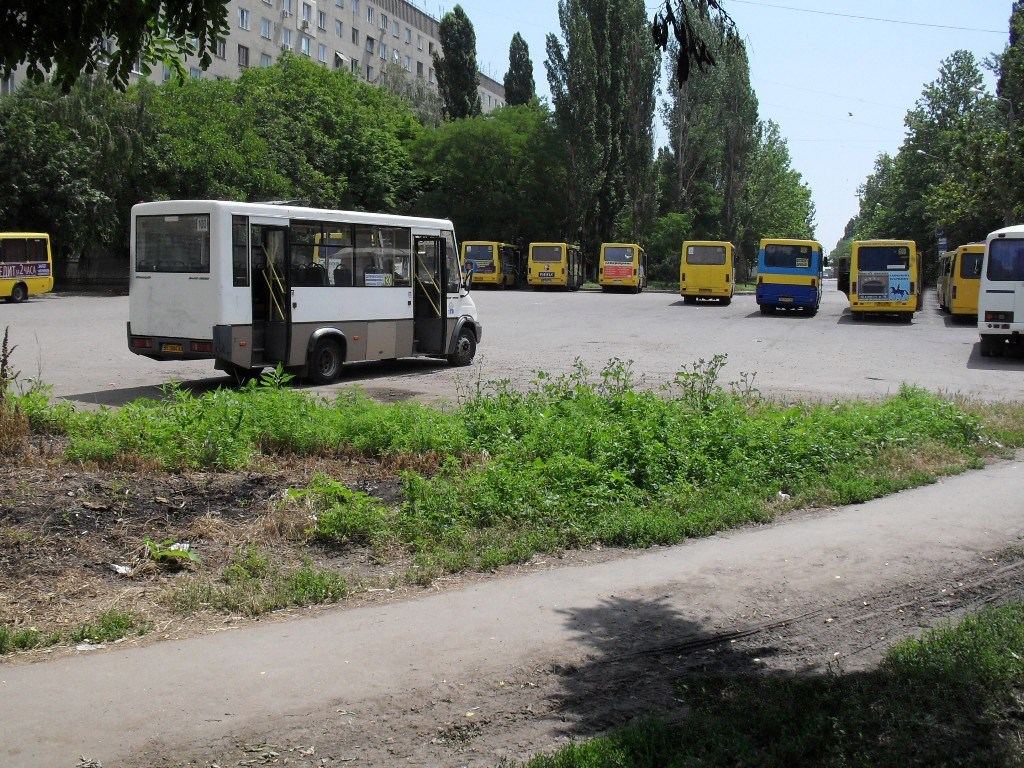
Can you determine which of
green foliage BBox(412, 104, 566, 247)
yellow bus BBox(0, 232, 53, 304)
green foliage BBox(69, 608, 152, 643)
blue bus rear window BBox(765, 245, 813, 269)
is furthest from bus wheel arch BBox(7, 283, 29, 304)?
green foliage BBox(69, 608, 152, 643)

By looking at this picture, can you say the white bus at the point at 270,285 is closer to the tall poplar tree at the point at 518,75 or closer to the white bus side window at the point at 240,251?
the white bus side window at the point at 240,251

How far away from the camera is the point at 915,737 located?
4180mm

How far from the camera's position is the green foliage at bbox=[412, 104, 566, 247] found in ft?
204

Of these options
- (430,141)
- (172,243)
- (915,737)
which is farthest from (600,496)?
(430,141)

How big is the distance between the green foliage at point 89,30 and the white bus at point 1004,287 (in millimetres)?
18983

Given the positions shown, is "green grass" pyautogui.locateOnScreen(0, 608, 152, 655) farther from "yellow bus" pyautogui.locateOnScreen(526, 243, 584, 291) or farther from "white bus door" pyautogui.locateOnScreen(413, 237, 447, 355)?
"yellow bus" pyautogui.locateOnScreen(526, 243, 584, 291)

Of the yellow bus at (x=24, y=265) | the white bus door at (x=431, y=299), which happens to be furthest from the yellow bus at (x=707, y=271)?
the yellow bus at (x=24, y=265)

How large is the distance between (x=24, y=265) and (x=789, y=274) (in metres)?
27.6

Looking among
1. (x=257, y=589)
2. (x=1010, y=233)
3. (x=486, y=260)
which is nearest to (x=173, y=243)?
(x=257, y=589)

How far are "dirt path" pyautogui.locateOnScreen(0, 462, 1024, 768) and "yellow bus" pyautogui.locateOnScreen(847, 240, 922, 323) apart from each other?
87.5ft

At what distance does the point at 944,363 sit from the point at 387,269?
11.6 meters

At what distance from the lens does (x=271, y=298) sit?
1509 cm

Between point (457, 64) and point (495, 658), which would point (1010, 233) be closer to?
point (495, 658)

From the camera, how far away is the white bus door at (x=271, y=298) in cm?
1489
